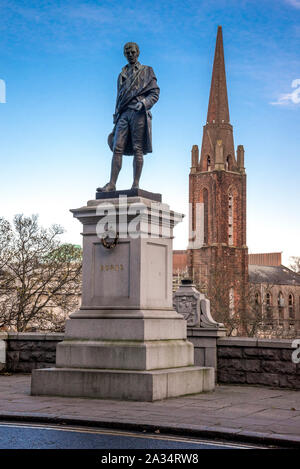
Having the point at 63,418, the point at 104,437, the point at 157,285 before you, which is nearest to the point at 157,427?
the point at 104,437

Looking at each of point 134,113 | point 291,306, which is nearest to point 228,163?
point 291,306

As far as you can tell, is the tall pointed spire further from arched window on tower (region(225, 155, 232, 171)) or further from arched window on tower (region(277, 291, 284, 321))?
arched window on tower (region(277, 291, 284, 321))

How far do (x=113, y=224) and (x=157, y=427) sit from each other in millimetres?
4139

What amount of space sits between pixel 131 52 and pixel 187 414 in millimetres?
6475

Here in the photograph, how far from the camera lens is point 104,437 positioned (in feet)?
24.3

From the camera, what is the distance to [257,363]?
42.8ft

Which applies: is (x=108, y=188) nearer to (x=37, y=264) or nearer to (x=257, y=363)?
(x=257, y=363)

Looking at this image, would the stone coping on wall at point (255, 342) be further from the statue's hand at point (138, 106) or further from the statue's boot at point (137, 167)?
the statue's hand at point (138, 106)

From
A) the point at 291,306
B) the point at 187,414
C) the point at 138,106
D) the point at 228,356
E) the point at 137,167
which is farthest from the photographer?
the point at 291,306

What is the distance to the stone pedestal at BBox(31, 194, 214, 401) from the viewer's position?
33.8ft

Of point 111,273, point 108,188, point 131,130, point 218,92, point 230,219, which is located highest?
point 218,92

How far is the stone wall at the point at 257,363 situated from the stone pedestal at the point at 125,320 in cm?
177

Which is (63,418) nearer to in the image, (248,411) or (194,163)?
(248,411)

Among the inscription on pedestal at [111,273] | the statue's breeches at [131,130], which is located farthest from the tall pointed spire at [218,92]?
the inscription on pedestal at [111,273]
